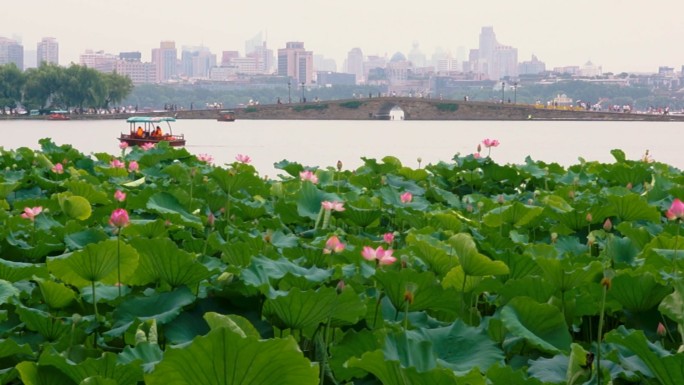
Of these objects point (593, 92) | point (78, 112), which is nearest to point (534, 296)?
point (78, 112)

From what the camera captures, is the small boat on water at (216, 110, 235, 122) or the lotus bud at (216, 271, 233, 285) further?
the small boat on water at (216, 110, 235, 122)

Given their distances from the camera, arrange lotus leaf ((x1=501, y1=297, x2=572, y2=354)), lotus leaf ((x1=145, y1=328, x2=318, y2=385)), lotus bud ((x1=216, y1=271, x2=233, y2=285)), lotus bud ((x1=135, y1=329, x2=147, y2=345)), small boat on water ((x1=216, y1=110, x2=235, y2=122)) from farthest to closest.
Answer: small boat on water ((x1=216, y1=110, x2=235, y2=122)) → lotus bud ((x1=216, y1=271, x2=233, y2=285)) → lotus leaf ((x1=501, y1=297, x2=572, y2=354)) → lotus bud ((x1=135, y1=329, x2=147, y2=345)) → lotus leaf ((x1=145, y1=328, x2=318, y2=385))

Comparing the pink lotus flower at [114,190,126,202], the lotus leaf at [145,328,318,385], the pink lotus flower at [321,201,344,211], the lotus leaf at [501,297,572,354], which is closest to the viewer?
the lotus leaf at [145,328,318,385]

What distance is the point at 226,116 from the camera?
72.3 meters

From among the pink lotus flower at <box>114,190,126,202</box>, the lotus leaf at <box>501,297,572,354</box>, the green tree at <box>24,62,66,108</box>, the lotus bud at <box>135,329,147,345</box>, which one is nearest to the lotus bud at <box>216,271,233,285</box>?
the lotus bud at <box>135,329,147,345</box>

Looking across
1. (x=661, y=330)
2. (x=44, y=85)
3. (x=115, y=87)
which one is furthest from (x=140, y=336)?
(x=115, y=87)

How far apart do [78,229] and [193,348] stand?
64.2 inches

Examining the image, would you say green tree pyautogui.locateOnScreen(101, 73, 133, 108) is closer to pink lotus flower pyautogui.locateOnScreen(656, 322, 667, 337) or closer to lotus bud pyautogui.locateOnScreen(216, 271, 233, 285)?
lotus bud pyautogui.locateOnScreen(216, 271, 233, 285)

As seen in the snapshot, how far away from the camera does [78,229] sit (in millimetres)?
2672

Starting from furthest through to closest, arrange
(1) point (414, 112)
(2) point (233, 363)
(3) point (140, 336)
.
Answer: (1) point (414, 112) → (3) point (140, 336) → (2) point (233, 363)

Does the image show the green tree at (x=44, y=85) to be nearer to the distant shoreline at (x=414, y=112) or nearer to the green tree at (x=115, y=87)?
the green tree at (x=115, y=87)

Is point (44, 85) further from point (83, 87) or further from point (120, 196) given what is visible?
point (120, 196)

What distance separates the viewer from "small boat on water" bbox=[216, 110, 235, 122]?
71.8 meters

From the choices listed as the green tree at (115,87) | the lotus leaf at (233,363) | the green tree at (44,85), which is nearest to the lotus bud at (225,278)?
the lotus leaf at (233,363)
